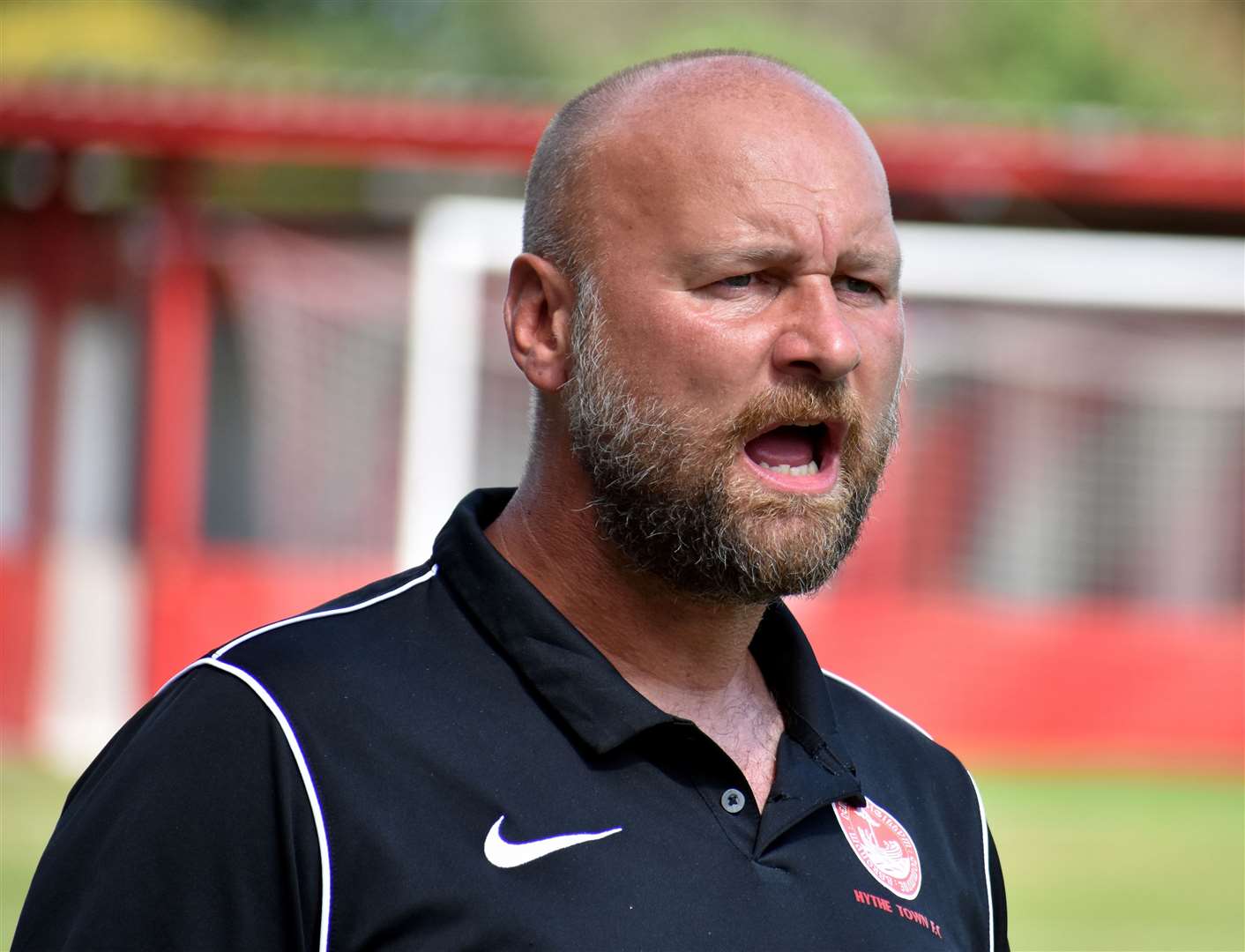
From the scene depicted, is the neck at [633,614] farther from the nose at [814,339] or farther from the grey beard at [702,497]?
the nose at [814,339]

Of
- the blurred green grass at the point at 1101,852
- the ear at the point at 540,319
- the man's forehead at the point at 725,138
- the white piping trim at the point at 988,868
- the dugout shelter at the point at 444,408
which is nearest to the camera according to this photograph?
the man's forehead at the point at 725,138

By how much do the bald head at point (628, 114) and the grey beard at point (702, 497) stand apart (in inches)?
3.4

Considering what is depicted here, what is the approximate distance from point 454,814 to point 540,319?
64cm

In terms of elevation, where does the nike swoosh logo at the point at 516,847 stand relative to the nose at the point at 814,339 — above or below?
below

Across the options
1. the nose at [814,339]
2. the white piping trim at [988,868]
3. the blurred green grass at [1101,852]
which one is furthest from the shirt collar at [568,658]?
the blurred green grass at [1101,852]

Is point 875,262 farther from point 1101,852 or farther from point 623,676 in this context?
point 1101,852

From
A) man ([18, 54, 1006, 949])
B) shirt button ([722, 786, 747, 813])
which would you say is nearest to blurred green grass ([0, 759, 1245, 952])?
man ([18, 54, 1006, 949])

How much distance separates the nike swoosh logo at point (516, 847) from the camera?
172cm

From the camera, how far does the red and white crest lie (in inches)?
77.7

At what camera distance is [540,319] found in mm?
2105

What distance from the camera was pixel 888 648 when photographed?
35.6 feet

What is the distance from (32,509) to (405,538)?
2.68 m

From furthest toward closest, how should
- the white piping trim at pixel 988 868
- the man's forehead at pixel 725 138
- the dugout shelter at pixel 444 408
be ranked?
1. the dugout shelter at pixel 444 408
2. the white piping trim at pixel 988 868
3. the man's forehead at pixel 725 138

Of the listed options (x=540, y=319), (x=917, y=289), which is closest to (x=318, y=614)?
(x=540, y=319)
